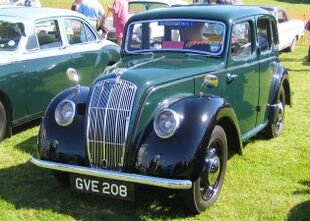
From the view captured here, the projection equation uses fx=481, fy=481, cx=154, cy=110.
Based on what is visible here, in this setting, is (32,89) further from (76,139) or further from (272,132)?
(272,132)

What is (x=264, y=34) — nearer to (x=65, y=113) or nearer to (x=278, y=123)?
(x=278, y=123)

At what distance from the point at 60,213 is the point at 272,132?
127 inches

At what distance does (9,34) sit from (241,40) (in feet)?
10.4

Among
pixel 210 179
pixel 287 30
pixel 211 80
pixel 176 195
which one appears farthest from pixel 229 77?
pixel 287 30

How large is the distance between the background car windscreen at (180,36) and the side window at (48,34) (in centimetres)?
177

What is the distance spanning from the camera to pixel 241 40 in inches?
208

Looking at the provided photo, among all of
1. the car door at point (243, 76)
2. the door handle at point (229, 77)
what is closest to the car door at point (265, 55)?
the car door at point (243, 76)

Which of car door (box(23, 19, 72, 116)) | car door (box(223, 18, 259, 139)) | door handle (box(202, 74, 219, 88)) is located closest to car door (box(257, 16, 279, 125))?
car door (box(223, 18, 259, 139))

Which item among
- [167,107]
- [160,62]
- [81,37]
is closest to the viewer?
[167,107]

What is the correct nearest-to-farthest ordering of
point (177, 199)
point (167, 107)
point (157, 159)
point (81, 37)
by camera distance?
point (157, 159)
point (167, 107)
point (177, 199)
point (81, 37)

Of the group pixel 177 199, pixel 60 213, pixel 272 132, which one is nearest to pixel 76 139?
pixel 60 213

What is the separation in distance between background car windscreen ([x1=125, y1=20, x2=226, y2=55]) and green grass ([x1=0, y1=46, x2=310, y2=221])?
→ 1357 millimetres

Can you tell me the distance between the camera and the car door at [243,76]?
5004 mm

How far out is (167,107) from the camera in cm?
405
